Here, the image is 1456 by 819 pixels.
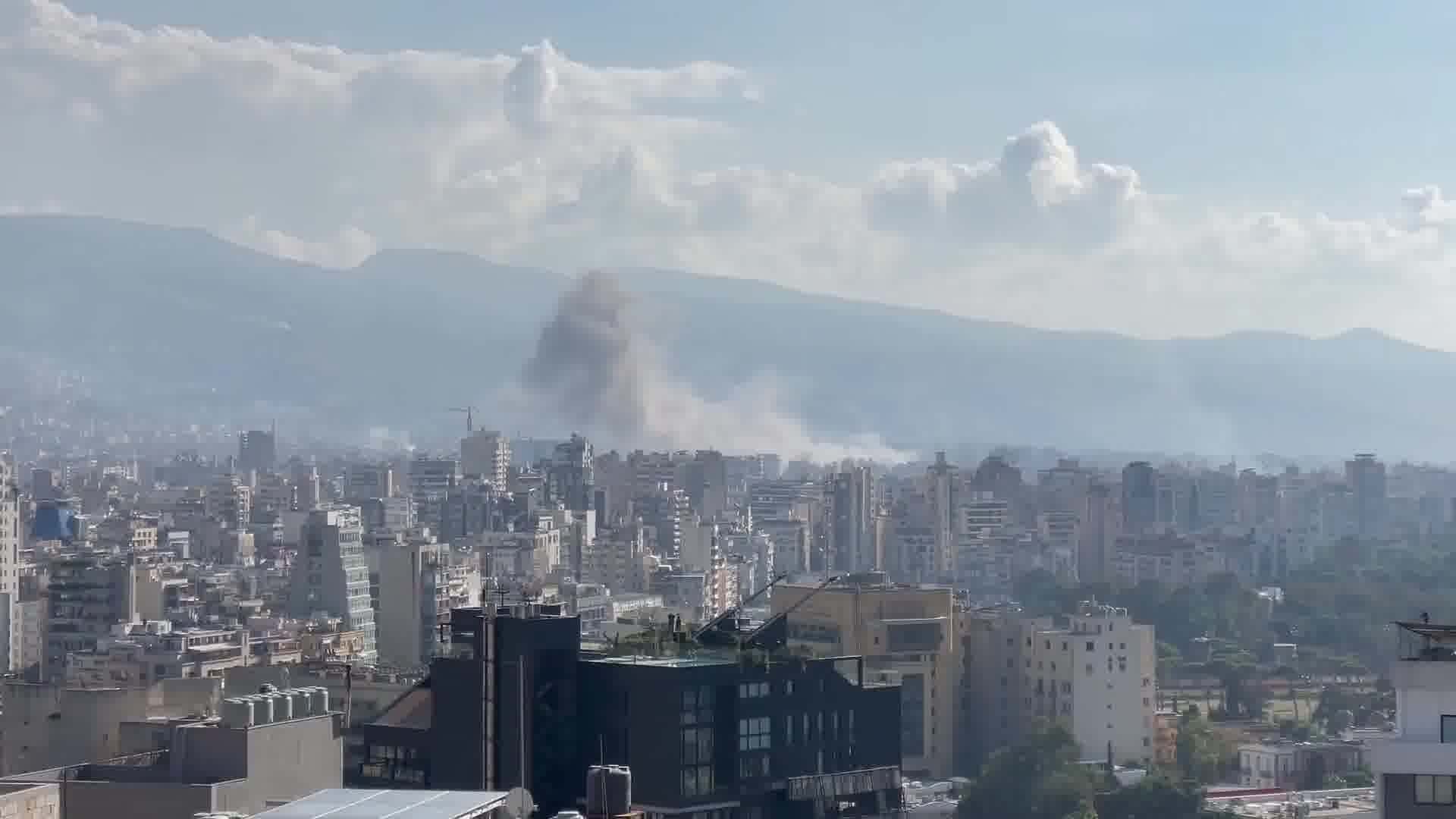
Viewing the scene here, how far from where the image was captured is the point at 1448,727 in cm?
1039

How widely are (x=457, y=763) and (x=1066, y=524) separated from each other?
238 feet

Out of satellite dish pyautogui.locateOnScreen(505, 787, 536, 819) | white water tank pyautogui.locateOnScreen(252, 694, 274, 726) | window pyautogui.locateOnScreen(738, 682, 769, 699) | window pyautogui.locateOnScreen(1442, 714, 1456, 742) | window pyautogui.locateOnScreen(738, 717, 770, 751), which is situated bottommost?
window pyautogui.locateOnScreen(738, 717, 770, 751)

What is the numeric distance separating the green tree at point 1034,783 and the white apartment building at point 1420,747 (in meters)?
21.4

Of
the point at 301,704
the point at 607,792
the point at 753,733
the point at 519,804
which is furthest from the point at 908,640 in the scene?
the point at 607,792

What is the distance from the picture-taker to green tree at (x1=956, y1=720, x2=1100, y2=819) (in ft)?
107

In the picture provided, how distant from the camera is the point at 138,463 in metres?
164

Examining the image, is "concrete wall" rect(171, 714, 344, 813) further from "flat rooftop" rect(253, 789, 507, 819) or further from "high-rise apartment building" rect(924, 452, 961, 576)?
"high-rise apartment building" rect(924, 452, 961, 576)

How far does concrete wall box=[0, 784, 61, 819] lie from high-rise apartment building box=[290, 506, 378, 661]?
32566mm

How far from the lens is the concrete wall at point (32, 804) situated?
42.7ft

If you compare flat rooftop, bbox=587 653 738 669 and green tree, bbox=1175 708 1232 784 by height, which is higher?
flat rooftop, bbox=587 653 738 669

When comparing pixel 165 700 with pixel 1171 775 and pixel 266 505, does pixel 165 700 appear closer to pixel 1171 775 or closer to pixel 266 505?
pixel 1171 775

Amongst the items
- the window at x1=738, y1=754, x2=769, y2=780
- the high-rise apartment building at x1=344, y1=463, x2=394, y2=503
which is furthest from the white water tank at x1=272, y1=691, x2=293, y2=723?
the high-rise apartment building at x1=344, y1=463, x2=394, y2=503

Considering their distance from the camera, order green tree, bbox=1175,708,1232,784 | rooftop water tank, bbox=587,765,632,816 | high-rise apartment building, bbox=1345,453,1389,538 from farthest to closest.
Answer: high-rise apartment building, bbox=1345,453,1389,538, green tree, bbox=1175,708,1232,784, rooftop water tank, bbox=587,765,632,816

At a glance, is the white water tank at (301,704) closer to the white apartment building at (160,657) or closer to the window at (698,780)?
the window at (698,780)
